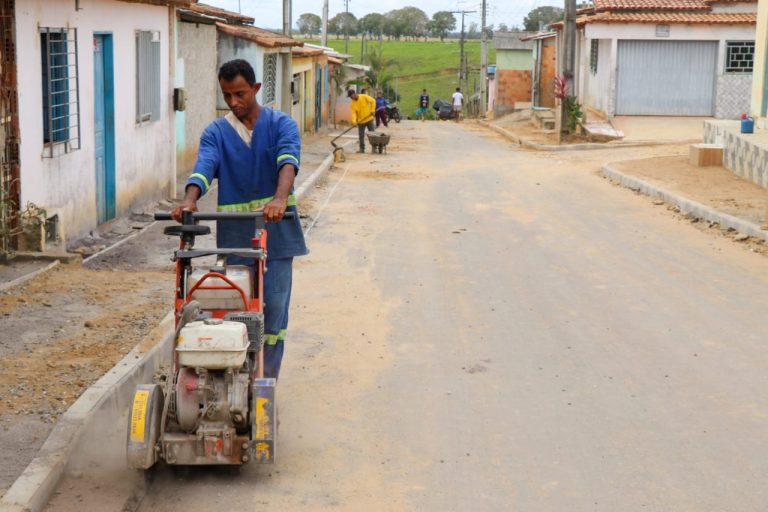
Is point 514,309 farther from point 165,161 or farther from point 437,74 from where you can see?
point 437,74

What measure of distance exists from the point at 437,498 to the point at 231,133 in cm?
218

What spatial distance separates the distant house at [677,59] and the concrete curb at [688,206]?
11.2 m

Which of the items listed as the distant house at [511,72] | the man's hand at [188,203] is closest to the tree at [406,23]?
the distant house at [511,72]

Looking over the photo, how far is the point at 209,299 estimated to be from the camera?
5.48m

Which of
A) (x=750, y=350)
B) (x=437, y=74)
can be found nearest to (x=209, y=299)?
(x=750, y=350)

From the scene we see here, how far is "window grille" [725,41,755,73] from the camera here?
31719 mm

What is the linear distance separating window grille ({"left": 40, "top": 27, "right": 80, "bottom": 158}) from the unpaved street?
2870 millimetres

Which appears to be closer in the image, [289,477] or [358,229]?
[289,477]

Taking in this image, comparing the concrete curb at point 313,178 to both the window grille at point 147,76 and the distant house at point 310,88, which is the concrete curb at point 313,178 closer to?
the window grille at point 147,76

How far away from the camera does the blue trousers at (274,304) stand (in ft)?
19.8

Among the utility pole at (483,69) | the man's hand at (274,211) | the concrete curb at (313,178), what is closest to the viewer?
the man's hand at (274,211)

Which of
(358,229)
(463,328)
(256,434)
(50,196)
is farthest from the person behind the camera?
(358,229)

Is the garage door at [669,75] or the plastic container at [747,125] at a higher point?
the garage door at [669,75]

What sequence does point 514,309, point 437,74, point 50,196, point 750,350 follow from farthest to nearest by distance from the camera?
point 437,74
point 50,196
point 514,309
point 750,350
